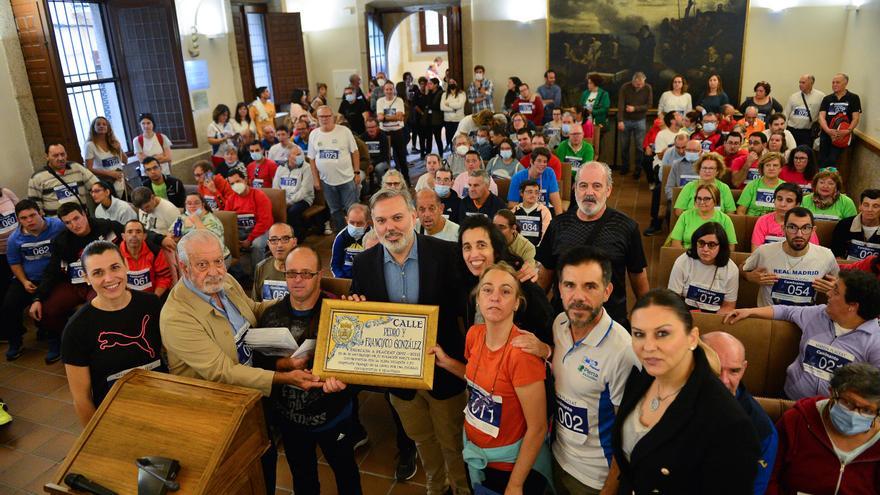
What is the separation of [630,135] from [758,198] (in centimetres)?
603

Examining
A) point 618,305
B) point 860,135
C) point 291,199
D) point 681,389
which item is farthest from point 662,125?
point 681,389

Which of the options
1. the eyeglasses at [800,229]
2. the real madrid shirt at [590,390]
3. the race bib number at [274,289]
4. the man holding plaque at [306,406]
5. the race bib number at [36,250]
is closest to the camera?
the real madrid shirt at [590,390]

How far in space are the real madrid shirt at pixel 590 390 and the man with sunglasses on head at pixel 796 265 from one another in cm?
223

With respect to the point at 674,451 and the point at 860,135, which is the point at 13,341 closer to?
the point at 674,451

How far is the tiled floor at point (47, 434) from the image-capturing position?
3643mm

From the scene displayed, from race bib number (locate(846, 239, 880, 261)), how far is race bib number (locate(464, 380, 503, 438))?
3.63 metres

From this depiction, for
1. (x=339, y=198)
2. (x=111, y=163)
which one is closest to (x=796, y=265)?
(x=339, y=198)

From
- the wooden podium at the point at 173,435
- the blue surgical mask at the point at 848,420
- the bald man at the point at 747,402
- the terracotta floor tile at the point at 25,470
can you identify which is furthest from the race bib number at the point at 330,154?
the blue surgical mask at the point at 848,420

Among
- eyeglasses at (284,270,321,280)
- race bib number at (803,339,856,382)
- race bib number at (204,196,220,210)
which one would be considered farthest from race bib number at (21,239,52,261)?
race bib number at (803,339,856,382)

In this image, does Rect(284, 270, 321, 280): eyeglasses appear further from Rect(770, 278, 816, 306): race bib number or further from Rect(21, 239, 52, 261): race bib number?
Rect(21, 239, 52, 261): race bib number

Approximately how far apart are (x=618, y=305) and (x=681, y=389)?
5.70 ft

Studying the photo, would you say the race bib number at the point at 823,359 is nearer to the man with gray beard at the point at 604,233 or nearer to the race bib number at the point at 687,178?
the man with gray beard at the point at 604,233

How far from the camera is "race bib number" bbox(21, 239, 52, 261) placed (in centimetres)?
538

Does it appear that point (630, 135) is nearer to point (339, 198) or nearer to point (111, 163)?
point (339, 198)
